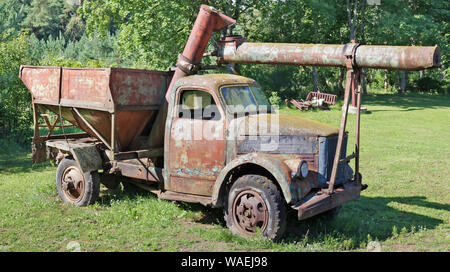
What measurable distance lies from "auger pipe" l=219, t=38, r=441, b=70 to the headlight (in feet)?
4.79

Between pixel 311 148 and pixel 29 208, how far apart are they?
487cm

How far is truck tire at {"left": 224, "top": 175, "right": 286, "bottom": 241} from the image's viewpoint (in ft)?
20.7

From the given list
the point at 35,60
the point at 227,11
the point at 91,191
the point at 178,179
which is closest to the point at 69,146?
the point at 91,191

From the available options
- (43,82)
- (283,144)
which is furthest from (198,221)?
(43,82)

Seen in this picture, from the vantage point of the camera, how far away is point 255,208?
6.50 metres

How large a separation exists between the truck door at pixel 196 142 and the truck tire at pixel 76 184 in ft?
5.16

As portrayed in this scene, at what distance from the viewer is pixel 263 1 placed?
25.3 meters

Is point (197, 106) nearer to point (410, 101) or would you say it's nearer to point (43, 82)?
point (43, 82)

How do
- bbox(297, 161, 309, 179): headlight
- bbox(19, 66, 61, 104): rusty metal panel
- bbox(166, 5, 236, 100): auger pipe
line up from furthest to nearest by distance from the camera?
bbox(19, 66, 61, 104): rusty metal panel
bbox(166, 5, 236, 100): auger pipe
bbox(297, 161, 309, 179): headlight

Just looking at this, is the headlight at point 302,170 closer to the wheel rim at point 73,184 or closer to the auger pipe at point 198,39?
the auger pipe at point 198,39

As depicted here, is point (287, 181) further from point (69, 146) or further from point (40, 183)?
point (40, 183)

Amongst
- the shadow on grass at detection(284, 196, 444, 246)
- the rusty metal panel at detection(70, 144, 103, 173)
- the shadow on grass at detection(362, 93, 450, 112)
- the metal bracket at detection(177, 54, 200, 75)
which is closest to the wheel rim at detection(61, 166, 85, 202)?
the rusty metal panel at detection(70, 144, 103, 173)

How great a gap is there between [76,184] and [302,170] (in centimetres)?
436

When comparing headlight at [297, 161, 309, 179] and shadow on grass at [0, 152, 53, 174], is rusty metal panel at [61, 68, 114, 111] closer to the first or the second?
headlight at [297, 161, 309, 179]
